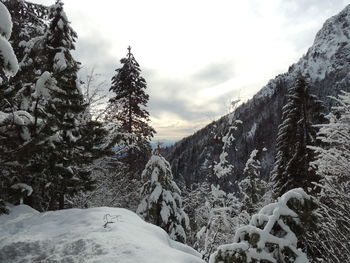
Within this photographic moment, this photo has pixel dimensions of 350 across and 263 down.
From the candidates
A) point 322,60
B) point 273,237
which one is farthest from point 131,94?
point 322,60

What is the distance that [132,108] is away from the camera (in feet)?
78.0

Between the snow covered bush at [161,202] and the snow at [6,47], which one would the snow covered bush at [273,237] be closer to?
the snow at [6,47]

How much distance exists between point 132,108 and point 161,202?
32.7 ft

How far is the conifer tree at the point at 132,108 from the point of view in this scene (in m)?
22.7

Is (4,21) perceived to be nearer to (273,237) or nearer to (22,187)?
(273,237)

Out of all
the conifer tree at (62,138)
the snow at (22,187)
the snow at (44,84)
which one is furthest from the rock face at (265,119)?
the snow at (44,84)

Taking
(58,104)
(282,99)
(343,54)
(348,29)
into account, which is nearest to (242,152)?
(282,99)

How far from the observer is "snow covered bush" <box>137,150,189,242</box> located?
49.1 ft

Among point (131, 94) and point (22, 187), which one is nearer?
point (22, 187)

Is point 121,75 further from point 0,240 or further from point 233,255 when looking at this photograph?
point 233,255

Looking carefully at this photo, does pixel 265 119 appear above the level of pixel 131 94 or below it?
above

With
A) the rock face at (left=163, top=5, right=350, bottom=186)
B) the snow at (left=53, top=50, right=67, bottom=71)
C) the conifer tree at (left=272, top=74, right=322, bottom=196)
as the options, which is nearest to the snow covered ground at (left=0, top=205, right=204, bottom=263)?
the snow at (left=53, top=50, right=67, bottom=71)

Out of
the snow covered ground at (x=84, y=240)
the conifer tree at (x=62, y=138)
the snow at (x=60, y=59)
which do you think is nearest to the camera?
the snow covered ground at (x=84, y=240)

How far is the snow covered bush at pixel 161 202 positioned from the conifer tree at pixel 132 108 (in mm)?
6913
